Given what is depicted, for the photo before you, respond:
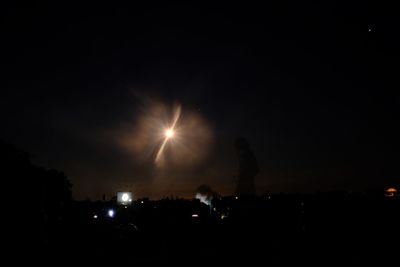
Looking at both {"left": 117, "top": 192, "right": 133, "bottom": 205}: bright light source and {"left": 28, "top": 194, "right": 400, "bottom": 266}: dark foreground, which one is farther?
{"left": 117, "top": 192, "right": 133, "bottom": 205}: bright light source

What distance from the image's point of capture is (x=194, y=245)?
24188 mm

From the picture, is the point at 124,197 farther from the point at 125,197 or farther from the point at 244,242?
the point at 244,242

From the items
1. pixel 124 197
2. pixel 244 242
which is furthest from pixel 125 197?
pixel 244 242

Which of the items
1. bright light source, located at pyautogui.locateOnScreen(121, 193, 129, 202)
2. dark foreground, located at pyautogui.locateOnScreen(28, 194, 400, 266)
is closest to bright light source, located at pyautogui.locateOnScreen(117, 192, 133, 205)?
bright light source, located at pyautogui.locateOnScreen(121, 193, 129, 202)

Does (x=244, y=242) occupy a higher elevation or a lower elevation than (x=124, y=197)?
lower

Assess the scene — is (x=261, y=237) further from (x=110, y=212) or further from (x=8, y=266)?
(x=110, y=212)

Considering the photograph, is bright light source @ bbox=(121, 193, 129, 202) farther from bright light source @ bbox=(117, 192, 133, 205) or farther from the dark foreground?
the dark foreground

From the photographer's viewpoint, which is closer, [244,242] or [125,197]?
[244,242]

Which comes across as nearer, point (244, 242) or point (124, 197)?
point (244, 242)

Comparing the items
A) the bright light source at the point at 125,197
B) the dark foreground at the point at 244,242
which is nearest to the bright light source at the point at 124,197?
the bright light source at the point at 125,197

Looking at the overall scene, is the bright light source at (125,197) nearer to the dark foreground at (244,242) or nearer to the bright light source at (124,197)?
the bright light source at (124,197)

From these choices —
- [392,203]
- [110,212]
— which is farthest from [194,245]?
[110,212]

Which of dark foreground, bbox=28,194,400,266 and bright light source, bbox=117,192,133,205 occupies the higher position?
bright light source, bbox=117,192,133,205

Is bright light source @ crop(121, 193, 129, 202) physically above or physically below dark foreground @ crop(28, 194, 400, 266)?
above
